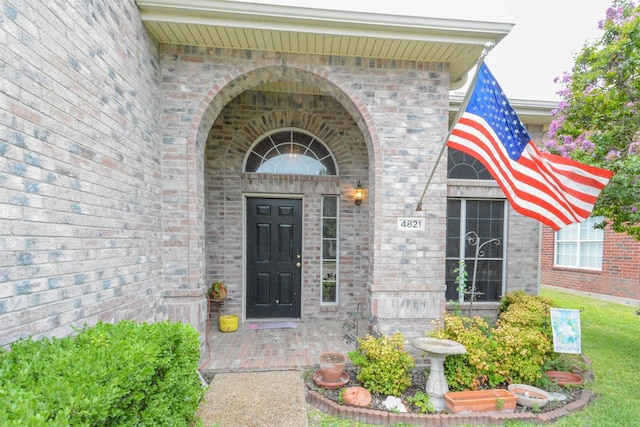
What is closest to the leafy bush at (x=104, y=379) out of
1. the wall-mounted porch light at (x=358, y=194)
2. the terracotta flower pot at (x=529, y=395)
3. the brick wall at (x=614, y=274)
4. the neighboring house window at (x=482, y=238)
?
the terracotta flower pot at (x=529, y=395)

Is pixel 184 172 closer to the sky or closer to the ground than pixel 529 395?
closer to the sky

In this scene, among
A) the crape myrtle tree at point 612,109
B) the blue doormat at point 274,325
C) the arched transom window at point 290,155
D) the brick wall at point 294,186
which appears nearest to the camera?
the crape myrtle tree at point 612,109

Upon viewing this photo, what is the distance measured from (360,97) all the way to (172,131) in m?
2.35

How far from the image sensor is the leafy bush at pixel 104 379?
1.11 m

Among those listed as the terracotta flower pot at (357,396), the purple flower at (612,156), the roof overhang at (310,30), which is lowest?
the terracotta flower pot at (357,396)

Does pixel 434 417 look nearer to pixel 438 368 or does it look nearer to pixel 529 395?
pixel 438 368

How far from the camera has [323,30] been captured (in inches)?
120

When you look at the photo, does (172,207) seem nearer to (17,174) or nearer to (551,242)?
(17,174)

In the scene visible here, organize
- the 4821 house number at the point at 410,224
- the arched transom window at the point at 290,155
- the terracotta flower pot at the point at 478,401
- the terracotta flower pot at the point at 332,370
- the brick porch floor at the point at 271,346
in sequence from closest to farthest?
the terracotta flower pot at the point at 478,401
the terracotta flower pot at the point at 332,370
the brick porch floor at the point at 271,346
the 4821 house number at the point at 410,224
the arched transom window at the point at 290,155

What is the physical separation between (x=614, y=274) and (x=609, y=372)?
5816 mm

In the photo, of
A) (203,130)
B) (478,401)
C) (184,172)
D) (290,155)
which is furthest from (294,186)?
(478,401)

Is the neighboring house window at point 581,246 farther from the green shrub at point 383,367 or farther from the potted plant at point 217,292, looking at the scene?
the potted plant at point 217,292

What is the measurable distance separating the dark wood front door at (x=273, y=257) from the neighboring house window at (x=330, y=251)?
1.49ft

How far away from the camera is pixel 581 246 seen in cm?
848
